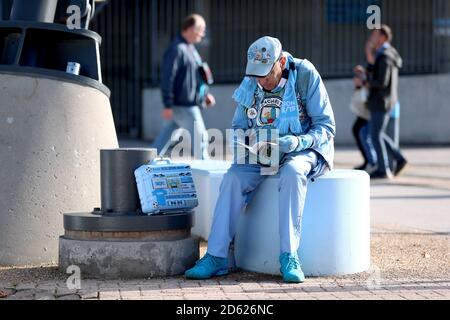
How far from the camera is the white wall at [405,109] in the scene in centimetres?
1800

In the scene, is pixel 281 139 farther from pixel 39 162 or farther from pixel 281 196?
pixel 39 162

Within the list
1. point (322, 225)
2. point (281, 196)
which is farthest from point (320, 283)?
point (281, 196)

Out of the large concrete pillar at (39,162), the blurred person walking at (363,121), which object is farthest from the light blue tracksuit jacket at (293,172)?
the blurred person walking at (363,121)

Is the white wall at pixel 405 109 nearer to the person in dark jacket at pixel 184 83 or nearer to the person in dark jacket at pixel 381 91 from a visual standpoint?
the person in dark jacket at pixel 381 91

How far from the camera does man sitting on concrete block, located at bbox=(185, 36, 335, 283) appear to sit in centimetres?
639

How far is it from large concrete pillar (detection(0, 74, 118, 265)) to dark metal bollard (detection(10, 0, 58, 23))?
2.12 feet

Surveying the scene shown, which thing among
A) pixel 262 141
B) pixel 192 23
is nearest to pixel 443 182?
pixel 192 23

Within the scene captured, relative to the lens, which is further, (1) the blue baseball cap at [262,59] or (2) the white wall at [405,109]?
(2) the white wall at [405,109]

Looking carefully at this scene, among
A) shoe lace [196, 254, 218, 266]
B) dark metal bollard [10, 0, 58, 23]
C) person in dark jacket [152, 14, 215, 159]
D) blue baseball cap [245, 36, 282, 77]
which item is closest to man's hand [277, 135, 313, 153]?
blue baseball cap [245, 36, 282, 77]

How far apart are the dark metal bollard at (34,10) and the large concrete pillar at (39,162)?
0.65 m

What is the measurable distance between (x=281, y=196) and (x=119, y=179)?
1.10m

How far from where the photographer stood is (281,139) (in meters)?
6.51

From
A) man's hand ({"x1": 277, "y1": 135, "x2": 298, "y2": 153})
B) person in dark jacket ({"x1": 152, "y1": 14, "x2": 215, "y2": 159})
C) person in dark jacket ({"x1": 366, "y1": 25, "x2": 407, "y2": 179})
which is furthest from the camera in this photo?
person in dark jacket ({"x1": 366, "y1": 25, "x2": 407, "y2": 179})

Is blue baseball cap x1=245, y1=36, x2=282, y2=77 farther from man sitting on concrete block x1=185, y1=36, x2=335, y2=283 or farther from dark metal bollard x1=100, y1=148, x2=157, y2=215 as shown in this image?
dark metal bollard x1=100, y1=148, x2=157, y2=215
